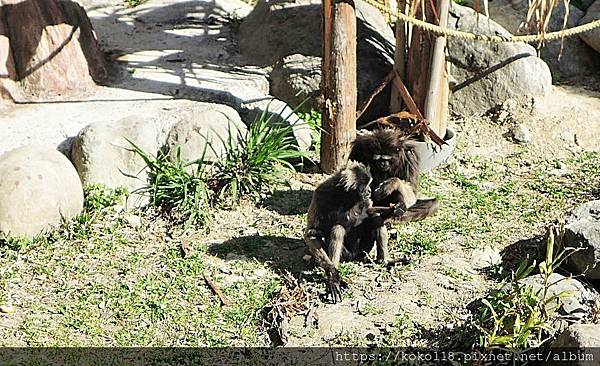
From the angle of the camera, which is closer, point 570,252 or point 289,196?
point 570,252

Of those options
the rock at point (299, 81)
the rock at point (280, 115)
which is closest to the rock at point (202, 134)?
the rock at point (280, 115)

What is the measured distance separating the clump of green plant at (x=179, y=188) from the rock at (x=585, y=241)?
3.12 m

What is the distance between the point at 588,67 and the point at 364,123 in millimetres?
3321

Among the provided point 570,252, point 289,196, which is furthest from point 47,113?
point 570,252

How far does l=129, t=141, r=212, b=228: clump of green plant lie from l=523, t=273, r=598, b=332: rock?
300 cm

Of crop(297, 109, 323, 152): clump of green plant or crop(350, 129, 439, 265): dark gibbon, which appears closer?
crop(350, 129, 439, 265): dark gibbon

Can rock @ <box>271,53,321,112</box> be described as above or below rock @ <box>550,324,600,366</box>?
above

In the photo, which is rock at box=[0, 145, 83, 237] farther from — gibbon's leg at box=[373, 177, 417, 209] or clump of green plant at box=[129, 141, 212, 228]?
gibbon's leg at box=[373, 177, 417, 209]

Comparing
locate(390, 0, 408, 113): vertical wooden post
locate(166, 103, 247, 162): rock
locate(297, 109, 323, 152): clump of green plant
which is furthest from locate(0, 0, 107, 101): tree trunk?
locate(390, 0, 408, 113): vertical wooden post

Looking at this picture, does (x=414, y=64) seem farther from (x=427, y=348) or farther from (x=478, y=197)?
(x=427, y=348)

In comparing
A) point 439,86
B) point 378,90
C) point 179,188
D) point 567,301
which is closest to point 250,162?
point 179,188

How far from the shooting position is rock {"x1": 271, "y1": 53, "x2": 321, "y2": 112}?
9344 millimetres

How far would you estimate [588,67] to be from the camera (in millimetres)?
10641

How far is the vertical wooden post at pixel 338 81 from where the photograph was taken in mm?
7902
